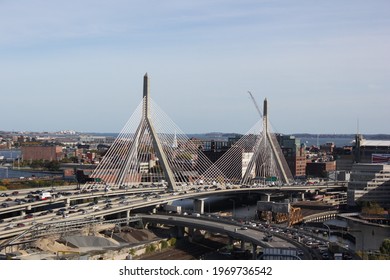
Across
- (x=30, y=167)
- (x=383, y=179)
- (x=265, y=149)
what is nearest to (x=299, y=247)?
(x=383, y=179)

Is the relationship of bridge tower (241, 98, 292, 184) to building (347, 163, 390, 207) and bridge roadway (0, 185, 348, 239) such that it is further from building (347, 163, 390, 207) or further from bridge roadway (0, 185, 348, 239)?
building (347, 163, 390, 207)

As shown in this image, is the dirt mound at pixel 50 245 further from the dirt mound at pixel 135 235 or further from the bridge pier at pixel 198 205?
the bridge pier at pixel 198 205

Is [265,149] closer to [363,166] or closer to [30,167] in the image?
[363,166]

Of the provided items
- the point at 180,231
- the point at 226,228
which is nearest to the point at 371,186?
the point at 180,231

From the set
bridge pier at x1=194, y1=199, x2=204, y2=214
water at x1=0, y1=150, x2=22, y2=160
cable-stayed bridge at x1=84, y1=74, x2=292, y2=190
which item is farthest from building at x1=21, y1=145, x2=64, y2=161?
bridge pier at x1=194, y1=199, x2=204, y2=214

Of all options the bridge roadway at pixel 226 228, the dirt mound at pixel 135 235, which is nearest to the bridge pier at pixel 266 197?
the bridge roadway at pixel 226 228
